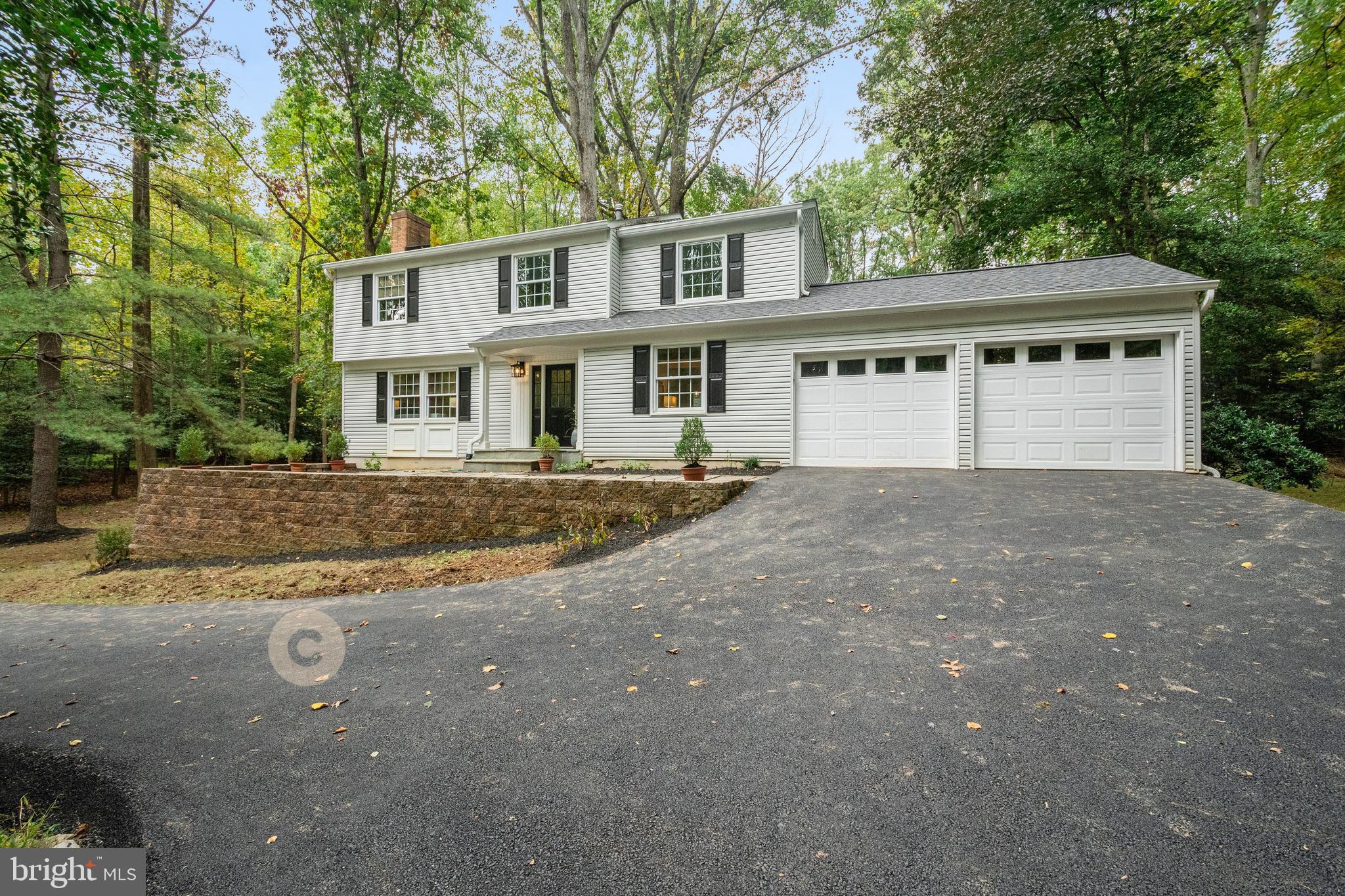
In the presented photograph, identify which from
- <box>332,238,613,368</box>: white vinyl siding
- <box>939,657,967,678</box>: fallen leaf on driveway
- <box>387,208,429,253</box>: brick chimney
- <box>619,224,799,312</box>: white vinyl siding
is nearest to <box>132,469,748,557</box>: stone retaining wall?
<box>939,657,967,678</box>: fallen leaf on driveway

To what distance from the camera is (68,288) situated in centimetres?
1026

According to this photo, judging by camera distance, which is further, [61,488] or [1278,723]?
[61,488]

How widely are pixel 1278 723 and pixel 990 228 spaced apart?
54.6 feet

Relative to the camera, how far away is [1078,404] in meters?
8.75

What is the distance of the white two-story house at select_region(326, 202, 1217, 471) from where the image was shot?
338 inches

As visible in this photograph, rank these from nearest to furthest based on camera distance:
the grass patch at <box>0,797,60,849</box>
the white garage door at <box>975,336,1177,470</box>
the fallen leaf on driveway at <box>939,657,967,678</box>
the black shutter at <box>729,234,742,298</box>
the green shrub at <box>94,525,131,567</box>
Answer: the grass patch at <box>0,797,60,849</box>, the fallen leaf on driveway at <box>939,657,967,678</box>, the white garage door at <box>975,336,1177,470</box>, the green shrub at <box>94,525,131,567</box>, the black shutter at <box>729,234,742,298</box>

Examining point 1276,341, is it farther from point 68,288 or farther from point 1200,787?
point 68,288

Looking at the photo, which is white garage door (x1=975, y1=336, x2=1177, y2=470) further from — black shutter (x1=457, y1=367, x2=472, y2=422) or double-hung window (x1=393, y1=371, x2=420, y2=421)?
double-hung window (x1=393, y1=371, x2=420, y2=421)

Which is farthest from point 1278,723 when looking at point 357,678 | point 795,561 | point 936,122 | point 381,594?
point 936,122

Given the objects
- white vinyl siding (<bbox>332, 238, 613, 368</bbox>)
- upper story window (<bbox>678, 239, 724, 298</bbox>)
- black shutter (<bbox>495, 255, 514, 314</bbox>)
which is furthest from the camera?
black shutter (<bbox>495, 255, 514, 314</bbox>)

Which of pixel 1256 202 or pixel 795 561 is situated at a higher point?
pixel 1256 202

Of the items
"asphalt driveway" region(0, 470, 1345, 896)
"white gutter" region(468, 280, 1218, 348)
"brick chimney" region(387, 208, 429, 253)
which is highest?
"brick chimney" region(387, 208, 429, 253)

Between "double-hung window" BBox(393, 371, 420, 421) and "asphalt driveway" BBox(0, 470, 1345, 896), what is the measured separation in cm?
931

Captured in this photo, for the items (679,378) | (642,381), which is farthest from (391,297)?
(679,378)
